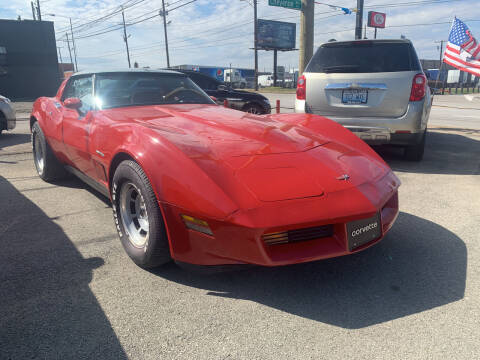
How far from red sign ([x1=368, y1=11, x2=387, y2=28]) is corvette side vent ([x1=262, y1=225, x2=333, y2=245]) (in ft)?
99.5

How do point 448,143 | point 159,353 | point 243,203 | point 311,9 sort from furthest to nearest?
point 311,9 < point 448,143 < point 243,203 < point 159,353

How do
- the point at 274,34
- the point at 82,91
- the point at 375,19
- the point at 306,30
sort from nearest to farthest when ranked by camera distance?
the point at 82,91
the point at 306,30
the point at 375,19
the point at 274,34

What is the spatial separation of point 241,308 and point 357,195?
2.97 feet

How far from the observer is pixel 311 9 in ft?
26.7

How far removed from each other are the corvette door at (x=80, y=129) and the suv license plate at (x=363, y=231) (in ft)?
7.27

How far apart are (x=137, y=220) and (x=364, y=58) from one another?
12.9 feet

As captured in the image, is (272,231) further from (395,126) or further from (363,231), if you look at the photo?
(395,126)

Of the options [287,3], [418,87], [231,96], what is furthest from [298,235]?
[287,3]

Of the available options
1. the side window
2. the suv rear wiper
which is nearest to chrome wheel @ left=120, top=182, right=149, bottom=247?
the side window

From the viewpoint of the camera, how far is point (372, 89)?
15.7 feet

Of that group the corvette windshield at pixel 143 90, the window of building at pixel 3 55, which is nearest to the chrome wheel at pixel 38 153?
the corvette windshield at pixel 143 90

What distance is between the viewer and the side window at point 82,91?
335 cm

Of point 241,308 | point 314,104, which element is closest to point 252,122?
point 241,308

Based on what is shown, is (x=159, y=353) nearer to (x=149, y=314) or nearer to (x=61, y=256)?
(x=149, y=314)
